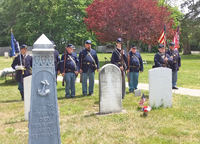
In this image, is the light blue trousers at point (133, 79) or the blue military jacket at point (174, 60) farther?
the blue military jacket at point (174, 60)

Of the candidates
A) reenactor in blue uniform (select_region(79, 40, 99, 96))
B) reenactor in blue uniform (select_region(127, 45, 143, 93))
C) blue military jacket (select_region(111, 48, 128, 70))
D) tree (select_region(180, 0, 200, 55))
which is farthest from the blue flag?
tree (select_region(180, 0, 200, 55))

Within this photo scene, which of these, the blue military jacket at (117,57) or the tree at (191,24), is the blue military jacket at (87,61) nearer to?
the blue military jacket at (117,57)

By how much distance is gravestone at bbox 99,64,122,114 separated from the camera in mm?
6129

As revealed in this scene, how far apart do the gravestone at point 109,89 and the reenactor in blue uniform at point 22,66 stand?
3.20m

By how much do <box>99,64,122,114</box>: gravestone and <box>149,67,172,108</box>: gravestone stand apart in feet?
3.26

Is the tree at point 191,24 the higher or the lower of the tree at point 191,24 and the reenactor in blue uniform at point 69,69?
the higher

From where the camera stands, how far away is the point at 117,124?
5.48 meters

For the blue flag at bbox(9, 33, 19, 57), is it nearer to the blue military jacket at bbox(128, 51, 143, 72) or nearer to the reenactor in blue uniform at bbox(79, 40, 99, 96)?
the reenactor in blue uniform at bbox(79, 40, 99, 96)

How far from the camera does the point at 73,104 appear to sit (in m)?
7.38

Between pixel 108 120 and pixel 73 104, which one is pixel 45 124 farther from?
pixel 73 104

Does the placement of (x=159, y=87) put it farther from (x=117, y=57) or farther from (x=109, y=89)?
(x=117, y=57)

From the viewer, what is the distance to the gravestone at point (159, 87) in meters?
6.50

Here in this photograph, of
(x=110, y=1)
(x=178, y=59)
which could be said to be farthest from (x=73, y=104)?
(x=110, y=1)

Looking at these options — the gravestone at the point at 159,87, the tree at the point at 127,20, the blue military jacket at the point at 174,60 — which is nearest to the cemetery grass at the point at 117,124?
the gravestone at the point at 159,87
